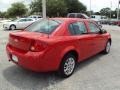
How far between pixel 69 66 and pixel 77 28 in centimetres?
112

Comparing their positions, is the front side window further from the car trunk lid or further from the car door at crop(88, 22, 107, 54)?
the car trunk lid

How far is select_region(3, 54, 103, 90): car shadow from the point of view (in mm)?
4798

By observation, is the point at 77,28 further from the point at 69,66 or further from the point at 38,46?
the point at 38,46

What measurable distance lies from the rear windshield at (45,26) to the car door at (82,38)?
436 mm

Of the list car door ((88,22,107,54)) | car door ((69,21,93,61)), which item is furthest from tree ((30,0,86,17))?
car door ((69,21,93,61))

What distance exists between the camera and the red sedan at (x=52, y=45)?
4.66 metres

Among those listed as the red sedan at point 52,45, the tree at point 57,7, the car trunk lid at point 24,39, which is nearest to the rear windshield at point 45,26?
the red sedan at point 52,45

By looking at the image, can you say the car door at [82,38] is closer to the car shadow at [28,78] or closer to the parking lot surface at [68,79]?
the parking lot surface at [68,79]

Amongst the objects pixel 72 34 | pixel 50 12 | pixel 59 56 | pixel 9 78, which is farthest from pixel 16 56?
pixel 50 12

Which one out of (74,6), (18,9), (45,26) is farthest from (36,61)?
(74,6)

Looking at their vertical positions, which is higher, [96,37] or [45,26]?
[45,26]

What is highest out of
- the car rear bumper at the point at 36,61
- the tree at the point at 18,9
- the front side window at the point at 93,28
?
the tree at the point at 18,9

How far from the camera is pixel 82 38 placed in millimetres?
5801

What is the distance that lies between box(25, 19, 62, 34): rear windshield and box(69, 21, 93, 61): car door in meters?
0.44
